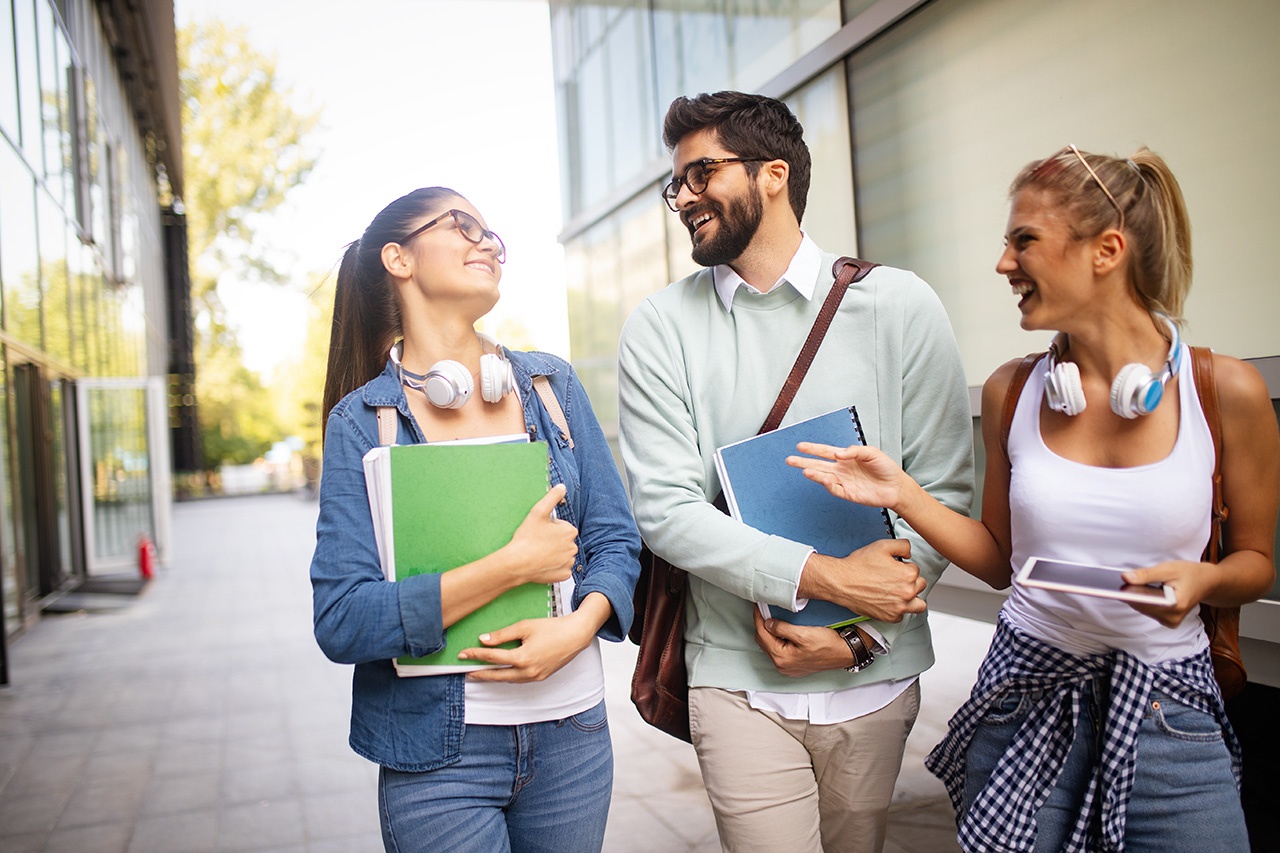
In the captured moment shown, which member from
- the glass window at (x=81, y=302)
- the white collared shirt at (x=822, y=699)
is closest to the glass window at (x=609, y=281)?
the white collared shirt at (x=822, y=699)

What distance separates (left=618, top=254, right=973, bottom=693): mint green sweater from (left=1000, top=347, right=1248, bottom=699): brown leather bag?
0.77 feet

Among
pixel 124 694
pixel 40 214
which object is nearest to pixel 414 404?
pixel 124 694

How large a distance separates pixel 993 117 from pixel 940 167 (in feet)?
1.36

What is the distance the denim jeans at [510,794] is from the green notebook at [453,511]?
194 millimetres

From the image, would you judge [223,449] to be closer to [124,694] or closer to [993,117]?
[124,694]

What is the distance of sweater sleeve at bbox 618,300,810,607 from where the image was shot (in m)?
2.03

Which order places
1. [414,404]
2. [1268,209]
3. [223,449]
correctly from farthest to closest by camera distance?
[223,449] < [1268,209] < [414,404]

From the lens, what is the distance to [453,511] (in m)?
1.80

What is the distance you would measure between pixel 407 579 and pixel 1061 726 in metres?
1.27

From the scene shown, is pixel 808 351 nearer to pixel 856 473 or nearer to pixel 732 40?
pixel 856 473

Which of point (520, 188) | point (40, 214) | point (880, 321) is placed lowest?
point (880, 321)

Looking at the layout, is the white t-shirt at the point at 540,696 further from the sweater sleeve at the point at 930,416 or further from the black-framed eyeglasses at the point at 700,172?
the black-framed eyeglasses at the point at 700,172

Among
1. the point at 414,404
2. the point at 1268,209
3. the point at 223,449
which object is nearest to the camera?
the point at 414,404

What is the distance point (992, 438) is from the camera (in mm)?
2033
